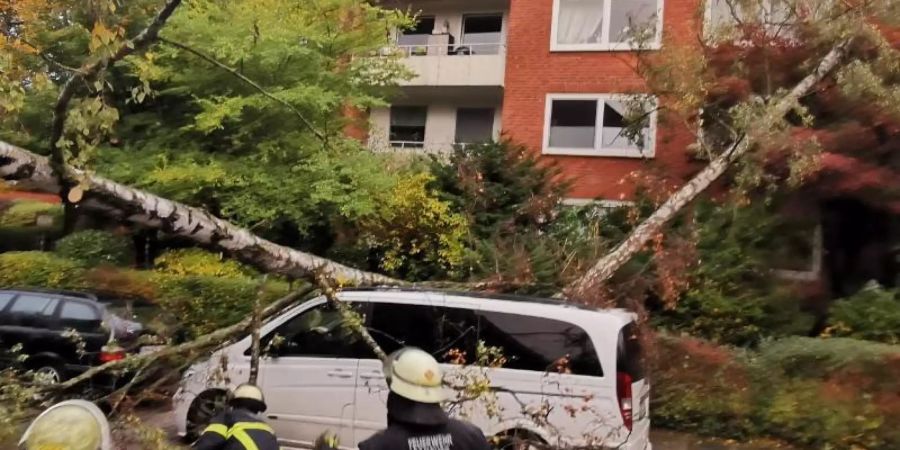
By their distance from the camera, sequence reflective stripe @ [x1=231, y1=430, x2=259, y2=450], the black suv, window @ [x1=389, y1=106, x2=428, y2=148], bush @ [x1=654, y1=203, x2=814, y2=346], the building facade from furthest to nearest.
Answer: window @ [x1=389, y1=106, x2=428, y2=148] → the building facade → bush @ [x1=654, y1=203, x2=814, y2=346] → the black suv → reflective stripe @ [x1=231, y1=430, x2=259, y2=450]

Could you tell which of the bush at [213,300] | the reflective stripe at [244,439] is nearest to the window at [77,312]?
the bush at [213,300]

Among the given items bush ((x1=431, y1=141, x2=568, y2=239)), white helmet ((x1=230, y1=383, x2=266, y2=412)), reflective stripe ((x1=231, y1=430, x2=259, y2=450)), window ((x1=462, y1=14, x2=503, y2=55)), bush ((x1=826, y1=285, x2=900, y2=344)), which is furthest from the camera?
window ((x1=462, y1=14, x2=503, y2=55))

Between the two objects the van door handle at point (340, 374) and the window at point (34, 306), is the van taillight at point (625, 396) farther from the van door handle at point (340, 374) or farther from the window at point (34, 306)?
the window at point (34, 306)

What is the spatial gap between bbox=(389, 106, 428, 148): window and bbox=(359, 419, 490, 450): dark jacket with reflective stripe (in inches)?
722

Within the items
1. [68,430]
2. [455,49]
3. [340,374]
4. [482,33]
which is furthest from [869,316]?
[482,33]

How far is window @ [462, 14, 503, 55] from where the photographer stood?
20.5 metres

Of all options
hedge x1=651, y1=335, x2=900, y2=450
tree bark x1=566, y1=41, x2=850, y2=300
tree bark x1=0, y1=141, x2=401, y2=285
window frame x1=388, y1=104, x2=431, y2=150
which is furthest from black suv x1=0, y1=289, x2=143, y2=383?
window frame x1=388, y1=104, x2=431, y2=150

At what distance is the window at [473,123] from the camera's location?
67.7 ft

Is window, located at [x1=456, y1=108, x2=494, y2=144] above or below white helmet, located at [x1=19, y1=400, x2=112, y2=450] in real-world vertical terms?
above

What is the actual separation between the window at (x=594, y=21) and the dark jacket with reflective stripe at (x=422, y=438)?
15.1m

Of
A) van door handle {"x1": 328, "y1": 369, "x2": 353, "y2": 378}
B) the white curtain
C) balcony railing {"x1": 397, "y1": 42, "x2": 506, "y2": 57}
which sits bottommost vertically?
van door handle {"x1": 328, "y1": 369, "x2": 353, "y2": 378}

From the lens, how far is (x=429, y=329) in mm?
7031

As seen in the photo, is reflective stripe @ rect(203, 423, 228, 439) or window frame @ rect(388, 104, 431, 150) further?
window frame @ rect(388, 104, 431, 150)

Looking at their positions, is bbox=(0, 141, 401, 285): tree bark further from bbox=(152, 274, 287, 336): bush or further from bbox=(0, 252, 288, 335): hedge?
bbox=(152, 274, 287, 336): bush
